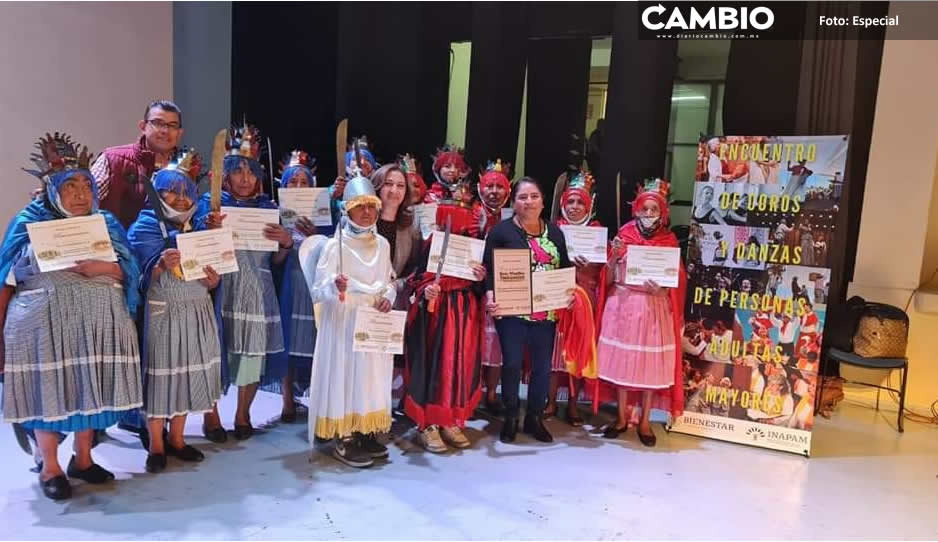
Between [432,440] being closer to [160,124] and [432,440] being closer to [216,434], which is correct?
[216,434]

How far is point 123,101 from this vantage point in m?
4.96

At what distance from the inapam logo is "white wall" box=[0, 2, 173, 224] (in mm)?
4885

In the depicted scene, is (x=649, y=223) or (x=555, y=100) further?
(x=555, y=100)

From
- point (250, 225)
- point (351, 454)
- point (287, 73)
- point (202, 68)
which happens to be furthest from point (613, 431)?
point (202, 68)

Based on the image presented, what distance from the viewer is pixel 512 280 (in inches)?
124

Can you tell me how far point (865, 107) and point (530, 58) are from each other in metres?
2.30

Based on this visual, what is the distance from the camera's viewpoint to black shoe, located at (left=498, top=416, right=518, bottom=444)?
3361 mm

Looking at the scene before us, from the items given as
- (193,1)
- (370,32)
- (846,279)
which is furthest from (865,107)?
(193,1)

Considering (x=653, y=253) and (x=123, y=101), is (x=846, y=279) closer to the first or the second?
(x=653, y=253)

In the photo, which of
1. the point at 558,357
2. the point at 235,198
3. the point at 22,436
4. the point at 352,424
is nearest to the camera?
the point at 22,436

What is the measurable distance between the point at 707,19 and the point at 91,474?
4.38 metres

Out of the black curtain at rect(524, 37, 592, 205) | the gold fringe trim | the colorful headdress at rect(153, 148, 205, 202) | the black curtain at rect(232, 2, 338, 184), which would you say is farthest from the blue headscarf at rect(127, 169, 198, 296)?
the black curtain at rect(524, 37, 592, 205)

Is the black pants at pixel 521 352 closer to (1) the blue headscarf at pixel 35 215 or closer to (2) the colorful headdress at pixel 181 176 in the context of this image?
(2) the colorful headdress at pixel 181 176

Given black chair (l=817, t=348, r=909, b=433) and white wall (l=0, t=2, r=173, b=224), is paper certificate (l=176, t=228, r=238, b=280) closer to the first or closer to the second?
white wall (l=0, t=2, r=173, b=224)
